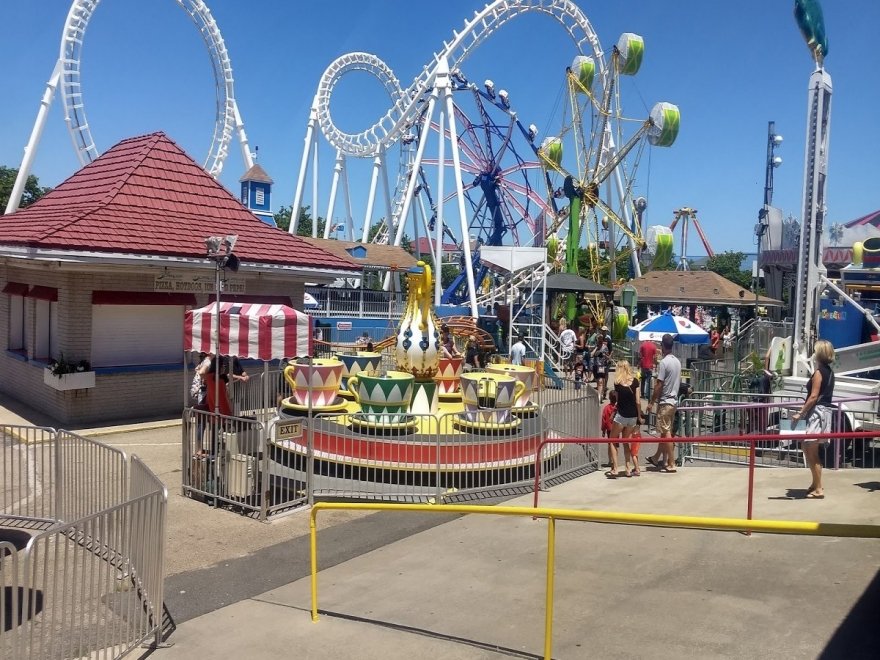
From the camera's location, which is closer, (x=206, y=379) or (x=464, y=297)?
(x=206, y=379)

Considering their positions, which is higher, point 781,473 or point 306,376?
point 306,376

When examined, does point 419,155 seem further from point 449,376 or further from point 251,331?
point 251,331

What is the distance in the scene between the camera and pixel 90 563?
471 cm

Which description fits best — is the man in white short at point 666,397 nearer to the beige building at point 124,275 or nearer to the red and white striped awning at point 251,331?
the red and white striped awning at point 251,331

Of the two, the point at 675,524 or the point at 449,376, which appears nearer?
the point at 675,524

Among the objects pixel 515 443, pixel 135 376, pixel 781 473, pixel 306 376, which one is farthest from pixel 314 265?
pixel 781 473

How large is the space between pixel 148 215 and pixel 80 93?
18611 millimetres

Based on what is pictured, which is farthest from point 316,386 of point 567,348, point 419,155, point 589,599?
point 419,155

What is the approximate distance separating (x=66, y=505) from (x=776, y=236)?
37.5m

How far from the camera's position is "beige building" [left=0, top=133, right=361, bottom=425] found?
12719 mm

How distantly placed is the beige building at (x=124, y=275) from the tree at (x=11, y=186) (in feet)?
144

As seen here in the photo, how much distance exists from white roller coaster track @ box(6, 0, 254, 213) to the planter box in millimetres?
19174

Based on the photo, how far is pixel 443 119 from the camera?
29.4 metres

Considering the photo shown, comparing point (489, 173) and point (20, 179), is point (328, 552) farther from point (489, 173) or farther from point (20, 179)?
point (489, 173)
